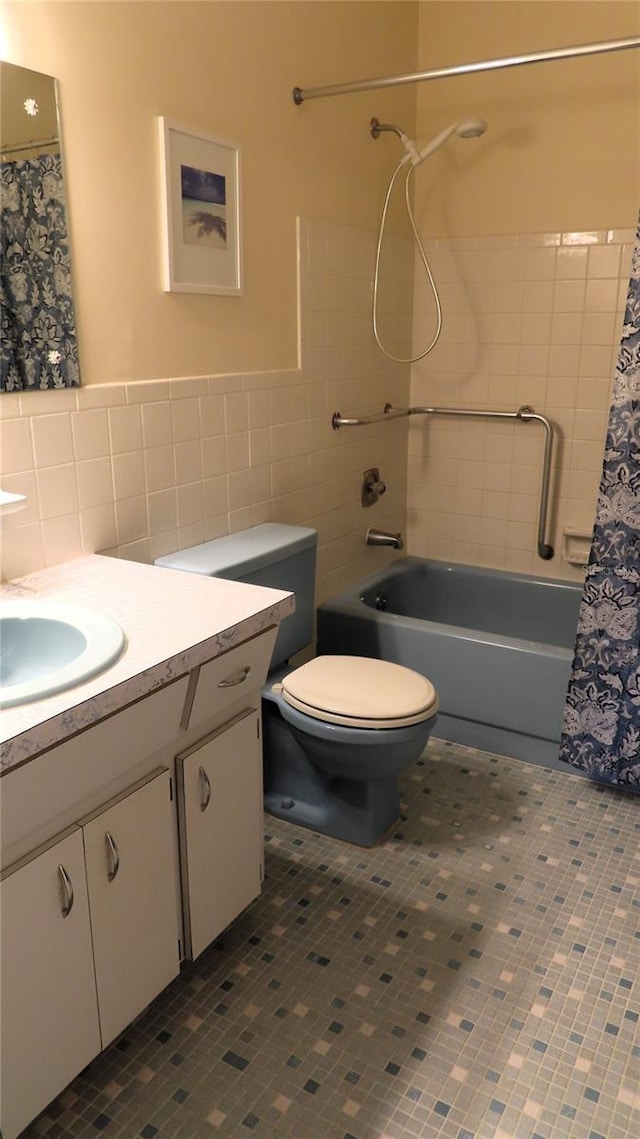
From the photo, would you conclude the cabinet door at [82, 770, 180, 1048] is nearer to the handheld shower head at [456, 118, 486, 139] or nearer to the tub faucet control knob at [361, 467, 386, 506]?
the tub faucet control knob at [361, 467, 386, 506]

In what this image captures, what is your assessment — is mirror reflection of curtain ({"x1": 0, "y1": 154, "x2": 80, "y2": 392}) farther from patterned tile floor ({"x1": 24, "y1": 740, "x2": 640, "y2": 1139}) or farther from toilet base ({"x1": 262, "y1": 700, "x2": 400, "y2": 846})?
patterned tile floor ({"x1": 24, "y1": 740, "x2": 640, "y2": 1139})

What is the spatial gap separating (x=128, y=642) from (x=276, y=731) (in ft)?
3.32

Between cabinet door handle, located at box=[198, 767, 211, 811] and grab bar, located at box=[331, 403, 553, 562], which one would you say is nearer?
cabinet door handle, located at box=[198, 767, 211, 811]

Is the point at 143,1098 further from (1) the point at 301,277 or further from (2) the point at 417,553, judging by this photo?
(2) the point at 417,553

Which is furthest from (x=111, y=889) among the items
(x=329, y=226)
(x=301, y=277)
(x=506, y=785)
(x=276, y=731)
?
(x=329, y=226)

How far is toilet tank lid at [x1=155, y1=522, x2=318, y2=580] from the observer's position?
2.04 metres

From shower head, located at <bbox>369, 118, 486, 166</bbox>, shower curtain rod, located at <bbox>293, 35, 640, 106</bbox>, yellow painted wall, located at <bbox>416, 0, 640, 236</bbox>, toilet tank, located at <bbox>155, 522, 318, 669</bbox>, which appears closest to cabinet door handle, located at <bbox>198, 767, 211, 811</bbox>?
toilet tank, located at <bbox>155, 522, 318, 669</bbox>

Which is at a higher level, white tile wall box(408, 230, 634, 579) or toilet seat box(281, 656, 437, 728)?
white tile wall box(408, 230, 634, 579)

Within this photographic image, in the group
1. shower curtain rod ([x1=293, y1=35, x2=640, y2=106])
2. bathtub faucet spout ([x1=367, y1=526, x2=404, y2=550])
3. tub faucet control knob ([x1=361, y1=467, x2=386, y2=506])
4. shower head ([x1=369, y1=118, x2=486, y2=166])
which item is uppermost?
shower curtain rod ([x1=293, y1=35, x2=640, y2=106])

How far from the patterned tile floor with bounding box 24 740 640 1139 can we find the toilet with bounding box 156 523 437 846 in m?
0.09

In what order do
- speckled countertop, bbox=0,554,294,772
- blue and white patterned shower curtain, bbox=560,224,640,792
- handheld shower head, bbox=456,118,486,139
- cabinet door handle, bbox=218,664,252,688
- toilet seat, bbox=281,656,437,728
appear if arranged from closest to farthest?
speckled countertop, bbox=0,554,294,772, cabinet door handle, bbox=218,664,252,688, toilet seat, bbox=281,656,437,728, blue and white patterned shower curtain, bbox=560,224,640,792, handheld shower head, bbox=456,118,486,139

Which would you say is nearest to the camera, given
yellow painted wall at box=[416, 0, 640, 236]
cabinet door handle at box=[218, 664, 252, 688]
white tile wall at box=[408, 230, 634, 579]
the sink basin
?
the sink basin

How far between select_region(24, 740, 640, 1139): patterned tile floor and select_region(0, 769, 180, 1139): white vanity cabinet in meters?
0.17

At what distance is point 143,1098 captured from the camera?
1475 millimetres
